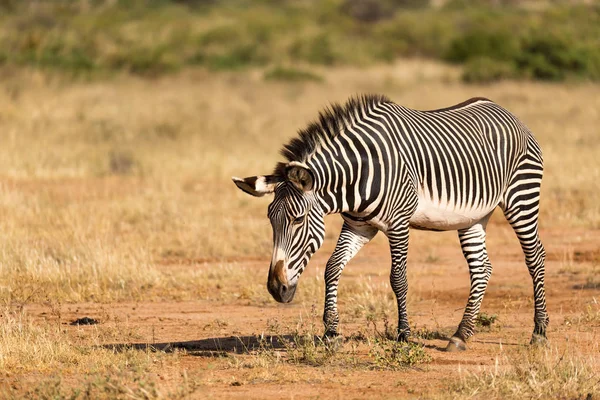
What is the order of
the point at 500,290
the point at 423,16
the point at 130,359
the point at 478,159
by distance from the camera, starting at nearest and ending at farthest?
the point at 130,359
the point at 478,159
the point at 500,290
the point at 423,16

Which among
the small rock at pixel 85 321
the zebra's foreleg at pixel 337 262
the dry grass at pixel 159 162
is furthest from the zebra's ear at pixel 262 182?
the dry grass at pixel 159 162

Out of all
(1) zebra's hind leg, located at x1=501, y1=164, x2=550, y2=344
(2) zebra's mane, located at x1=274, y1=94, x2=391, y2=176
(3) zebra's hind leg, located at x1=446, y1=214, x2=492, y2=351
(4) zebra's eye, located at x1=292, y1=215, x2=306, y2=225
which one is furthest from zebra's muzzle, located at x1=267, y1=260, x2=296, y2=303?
(1) zebra's hind leg, located at x1=501, y1=164, x2=550, y2=344

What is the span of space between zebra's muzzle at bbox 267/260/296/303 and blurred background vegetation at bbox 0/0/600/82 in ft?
67.5

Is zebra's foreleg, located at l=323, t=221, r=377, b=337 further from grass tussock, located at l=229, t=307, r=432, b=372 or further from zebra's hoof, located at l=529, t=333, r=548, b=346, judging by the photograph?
zebra's hoof, located at l=529, t=333, r=548, b=346

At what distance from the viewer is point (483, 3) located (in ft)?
220

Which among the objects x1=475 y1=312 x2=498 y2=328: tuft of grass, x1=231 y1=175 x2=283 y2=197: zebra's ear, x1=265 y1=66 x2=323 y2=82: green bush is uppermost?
x1=265 y1=66 x2=323 y2=82: green bush

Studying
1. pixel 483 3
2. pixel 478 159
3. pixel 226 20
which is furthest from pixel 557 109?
pixel 483 3

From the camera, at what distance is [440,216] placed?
779cm

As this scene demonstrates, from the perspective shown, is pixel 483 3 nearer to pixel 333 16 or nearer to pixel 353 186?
pixel 333 16

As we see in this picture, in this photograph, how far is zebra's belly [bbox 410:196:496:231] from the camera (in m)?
7.68

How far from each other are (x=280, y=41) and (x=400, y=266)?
33.0m

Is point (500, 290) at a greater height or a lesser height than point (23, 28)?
lesser

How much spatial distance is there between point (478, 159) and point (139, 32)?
29.0 m

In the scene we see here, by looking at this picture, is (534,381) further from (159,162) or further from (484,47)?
(484,47)
